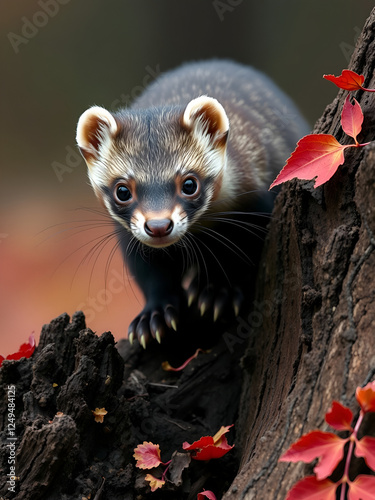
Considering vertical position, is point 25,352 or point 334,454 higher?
point 25,352

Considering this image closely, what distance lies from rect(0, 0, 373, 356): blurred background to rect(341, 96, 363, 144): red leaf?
4.08 m

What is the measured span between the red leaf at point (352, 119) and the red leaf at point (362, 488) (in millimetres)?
797

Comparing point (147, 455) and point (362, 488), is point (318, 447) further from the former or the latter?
point (147, 455)

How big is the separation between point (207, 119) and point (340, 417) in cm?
153

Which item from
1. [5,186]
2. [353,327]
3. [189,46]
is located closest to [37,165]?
[5,186]

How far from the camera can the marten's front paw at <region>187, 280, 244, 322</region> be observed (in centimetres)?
262

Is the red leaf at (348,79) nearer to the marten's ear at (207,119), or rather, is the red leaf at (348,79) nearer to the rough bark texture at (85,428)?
the marten's ear at (207,119)

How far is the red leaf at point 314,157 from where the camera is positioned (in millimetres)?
1489

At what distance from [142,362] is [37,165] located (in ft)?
12.2

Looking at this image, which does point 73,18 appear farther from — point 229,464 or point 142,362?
point 229,464

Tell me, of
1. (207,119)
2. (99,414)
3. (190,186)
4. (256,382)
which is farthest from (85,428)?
(207,119)

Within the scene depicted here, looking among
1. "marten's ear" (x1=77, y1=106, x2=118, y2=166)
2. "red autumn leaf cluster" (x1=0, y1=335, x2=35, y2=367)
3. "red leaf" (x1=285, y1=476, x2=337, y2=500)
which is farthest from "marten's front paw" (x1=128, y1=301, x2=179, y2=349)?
"red leaf" (x1=285, y1=476, x2=337, y2=500)

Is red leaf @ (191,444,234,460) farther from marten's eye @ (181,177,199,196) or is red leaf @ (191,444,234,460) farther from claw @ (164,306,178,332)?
marten's eye @ (181,177,199,196)

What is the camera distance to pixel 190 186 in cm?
231
